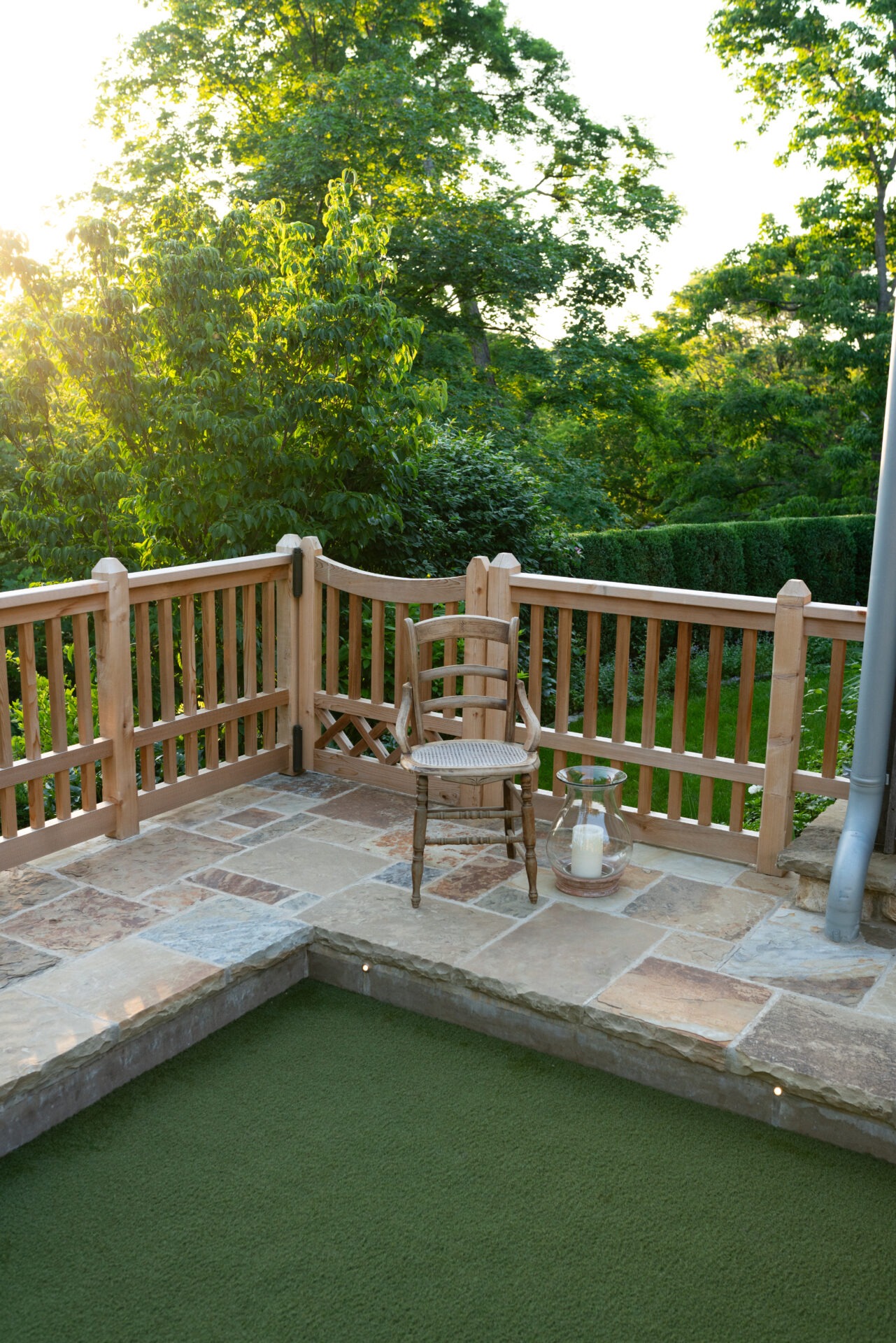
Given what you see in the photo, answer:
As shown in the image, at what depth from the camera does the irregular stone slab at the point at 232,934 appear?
134 inches

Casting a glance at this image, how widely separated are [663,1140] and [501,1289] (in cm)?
66

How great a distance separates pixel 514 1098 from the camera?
2.99 meters

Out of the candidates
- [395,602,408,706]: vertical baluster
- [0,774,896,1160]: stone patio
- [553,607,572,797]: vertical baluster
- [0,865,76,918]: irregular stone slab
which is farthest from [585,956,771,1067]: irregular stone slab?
[0,865,76,918]: irregular stone slab

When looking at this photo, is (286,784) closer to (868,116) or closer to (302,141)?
(302,141)

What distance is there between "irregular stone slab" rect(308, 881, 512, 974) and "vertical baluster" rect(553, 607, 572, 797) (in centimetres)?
84

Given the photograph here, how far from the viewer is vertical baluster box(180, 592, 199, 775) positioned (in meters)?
4.55

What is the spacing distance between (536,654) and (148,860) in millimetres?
1641

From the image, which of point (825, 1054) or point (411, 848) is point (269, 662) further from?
point (825, 1054)

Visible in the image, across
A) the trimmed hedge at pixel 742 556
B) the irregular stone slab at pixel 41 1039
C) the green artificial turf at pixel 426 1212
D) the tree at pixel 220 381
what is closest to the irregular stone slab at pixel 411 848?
the green artificial turf at pixel 426 1212

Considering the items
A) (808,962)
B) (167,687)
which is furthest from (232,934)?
(808,962)

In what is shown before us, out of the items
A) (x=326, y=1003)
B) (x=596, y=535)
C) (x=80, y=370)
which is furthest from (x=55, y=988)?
(x=596, y=535)

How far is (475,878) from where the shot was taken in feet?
13.5

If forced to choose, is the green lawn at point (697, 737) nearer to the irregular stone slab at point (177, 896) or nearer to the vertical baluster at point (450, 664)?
the vertical baluster at point (450, 664)

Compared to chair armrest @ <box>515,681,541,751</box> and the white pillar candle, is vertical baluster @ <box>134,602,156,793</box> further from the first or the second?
the white pillar candle
